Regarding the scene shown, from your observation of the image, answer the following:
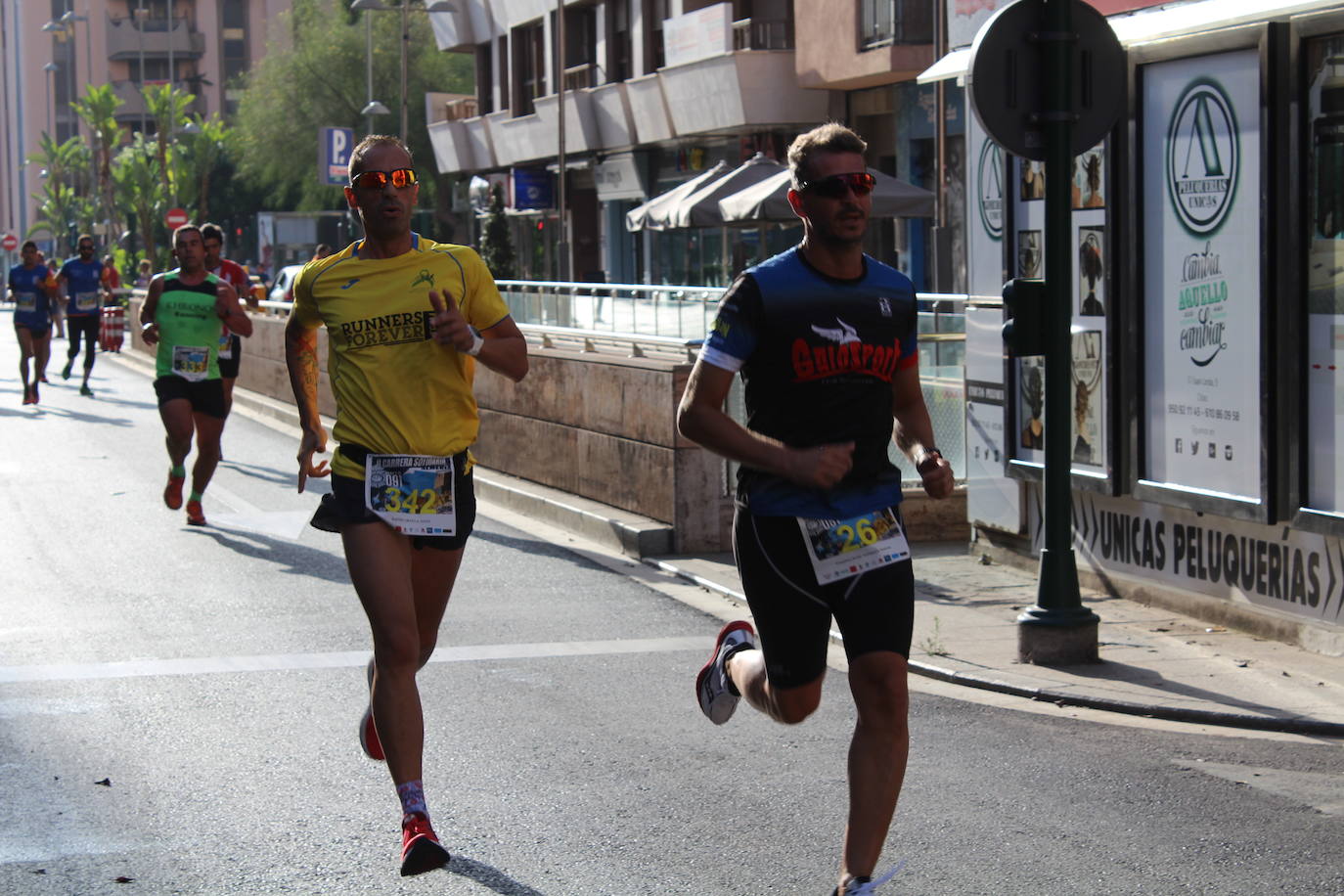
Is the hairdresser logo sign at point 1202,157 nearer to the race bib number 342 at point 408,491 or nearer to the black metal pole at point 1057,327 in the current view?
the black metal pole at point 1057,327

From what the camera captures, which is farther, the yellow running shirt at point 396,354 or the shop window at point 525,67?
the shop window at point 525,67

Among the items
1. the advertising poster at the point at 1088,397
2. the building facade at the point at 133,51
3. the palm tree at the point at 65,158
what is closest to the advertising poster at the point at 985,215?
the advertising poster at the point at 1088,397

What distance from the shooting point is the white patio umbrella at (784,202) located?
2197 cm

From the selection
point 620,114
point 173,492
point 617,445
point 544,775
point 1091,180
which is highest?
point 620,114

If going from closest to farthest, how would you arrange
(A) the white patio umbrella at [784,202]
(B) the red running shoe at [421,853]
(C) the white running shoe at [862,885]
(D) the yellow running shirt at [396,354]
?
(C) the white running shoe at [862,885], (B) the red running shoe at [421,853], (D) the yellow running shirt at [396,354], (A) the white patio umbrella at [784,202]

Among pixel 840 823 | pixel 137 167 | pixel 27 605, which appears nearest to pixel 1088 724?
pixel 840 823

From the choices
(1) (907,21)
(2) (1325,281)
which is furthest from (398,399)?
(1) (907,21)

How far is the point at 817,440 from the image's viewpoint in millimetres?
4730

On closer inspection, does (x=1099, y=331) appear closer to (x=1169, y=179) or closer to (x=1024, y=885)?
(x=1169, y=179)

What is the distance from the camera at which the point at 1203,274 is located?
8984 mm

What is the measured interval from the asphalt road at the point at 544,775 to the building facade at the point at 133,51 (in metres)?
111

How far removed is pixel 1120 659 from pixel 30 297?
19950 millimetres

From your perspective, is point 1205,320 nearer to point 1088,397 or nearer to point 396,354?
point 1088,397

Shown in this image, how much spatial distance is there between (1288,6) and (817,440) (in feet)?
14.8
